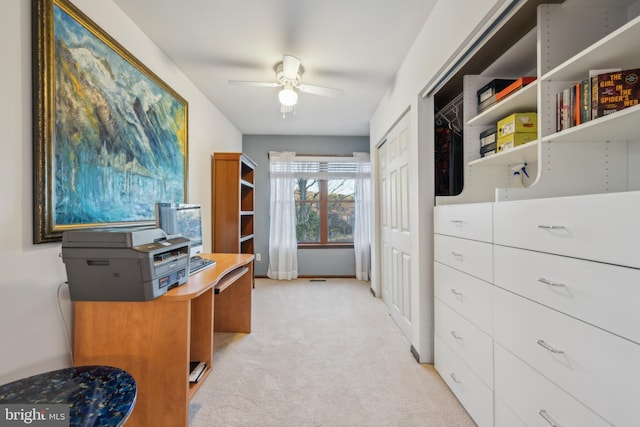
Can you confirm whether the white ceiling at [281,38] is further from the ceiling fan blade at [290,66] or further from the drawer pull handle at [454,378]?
the drawer pull handle at [454,378]

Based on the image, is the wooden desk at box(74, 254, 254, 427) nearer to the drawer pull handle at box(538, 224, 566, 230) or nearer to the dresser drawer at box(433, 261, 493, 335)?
the dresser drawer at box(433, 261, 493, 335)

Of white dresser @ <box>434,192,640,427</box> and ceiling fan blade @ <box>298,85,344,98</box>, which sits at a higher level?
ceiling fan blade @ <box>298,85,344,98</box>

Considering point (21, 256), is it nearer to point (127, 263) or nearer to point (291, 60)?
point (127, 263)

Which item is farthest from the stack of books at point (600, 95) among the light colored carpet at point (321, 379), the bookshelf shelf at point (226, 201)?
the bookshelf shelf at point (226, 201)

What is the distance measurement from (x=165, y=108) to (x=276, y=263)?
2.94m

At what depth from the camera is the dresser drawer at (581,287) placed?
0.76 m

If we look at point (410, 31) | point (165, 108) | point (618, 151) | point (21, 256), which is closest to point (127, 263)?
point (21, 256)

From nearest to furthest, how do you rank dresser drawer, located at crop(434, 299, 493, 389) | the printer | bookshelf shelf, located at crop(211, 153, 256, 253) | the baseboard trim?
the printer, dresser drawer, located at crop(434, 299, 493, 389), the baseboard trim, bookshelf shelf, located at crop(211, 153, 256, 253)

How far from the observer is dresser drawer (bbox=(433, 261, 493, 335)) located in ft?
4.57

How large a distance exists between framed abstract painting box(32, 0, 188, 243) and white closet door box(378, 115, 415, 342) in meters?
2.08

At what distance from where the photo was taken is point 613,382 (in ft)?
2.62

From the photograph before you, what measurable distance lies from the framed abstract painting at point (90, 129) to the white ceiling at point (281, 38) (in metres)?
0.37

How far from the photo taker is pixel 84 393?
37.8 inches

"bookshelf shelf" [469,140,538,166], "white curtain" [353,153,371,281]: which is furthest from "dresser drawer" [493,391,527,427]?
"white curtain" [353,153,371,281]
